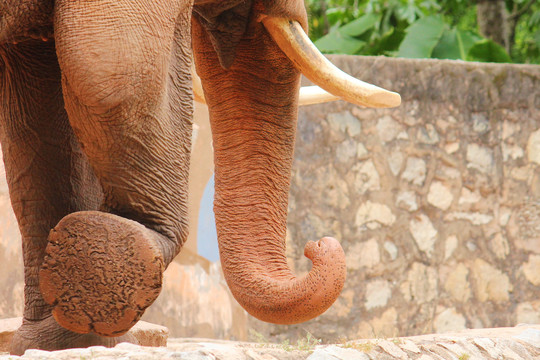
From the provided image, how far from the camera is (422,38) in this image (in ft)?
19.7

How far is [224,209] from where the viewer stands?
2148mm

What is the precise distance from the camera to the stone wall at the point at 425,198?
458 centimetres

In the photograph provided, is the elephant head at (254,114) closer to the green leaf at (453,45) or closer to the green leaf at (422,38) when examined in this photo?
the green leaf at (422,38)

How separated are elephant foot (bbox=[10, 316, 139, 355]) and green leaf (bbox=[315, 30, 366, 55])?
438 centimetres

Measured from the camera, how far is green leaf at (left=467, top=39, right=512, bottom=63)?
5.87 m

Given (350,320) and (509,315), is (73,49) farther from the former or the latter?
(509,315)

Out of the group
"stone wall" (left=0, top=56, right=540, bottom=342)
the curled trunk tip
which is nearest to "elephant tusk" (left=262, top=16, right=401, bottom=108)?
the curled trunk tip

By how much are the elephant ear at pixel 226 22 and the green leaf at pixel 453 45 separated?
4.19 metres

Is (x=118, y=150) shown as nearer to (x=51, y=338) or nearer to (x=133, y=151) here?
(x=133, y=151)

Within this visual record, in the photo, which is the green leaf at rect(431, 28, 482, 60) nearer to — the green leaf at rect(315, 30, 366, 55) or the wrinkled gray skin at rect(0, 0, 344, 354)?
the green leaf at rect(315, 30, 366, 55)

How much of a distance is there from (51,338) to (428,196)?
3.03m

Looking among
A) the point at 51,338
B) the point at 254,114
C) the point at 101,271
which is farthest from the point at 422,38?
the point at 101,271

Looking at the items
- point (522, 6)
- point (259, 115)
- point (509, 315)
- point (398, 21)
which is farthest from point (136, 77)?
point (522, 6)

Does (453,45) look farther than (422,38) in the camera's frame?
Yes
